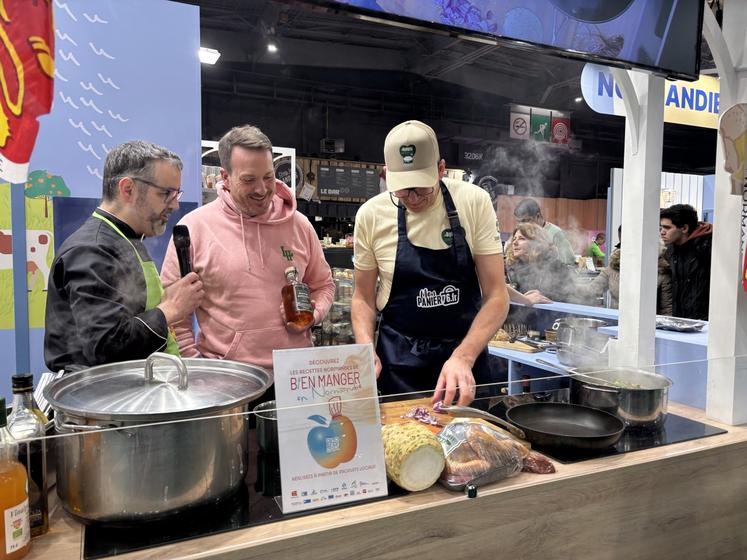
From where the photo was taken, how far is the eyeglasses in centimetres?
200

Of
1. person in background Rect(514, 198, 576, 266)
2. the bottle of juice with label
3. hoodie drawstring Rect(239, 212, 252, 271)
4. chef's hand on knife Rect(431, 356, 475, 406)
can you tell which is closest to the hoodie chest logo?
hoodie drawstring Rect(239, 212, 252, 271)

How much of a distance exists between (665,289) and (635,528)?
136 inches

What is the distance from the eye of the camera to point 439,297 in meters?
2.10

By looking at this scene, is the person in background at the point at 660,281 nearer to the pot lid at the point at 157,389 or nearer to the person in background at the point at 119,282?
the person in background at the point at 119,282

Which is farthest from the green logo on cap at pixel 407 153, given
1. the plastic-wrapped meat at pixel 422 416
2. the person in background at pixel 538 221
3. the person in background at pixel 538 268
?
the person in background at pixel 538 221

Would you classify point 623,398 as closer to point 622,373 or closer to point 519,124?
point 622,373

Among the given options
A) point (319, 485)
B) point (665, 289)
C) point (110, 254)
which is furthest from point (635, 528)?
point (665, 289)

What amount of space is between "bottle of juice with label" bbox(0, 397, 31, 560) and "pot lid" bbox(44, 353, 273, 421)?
0.10 metres

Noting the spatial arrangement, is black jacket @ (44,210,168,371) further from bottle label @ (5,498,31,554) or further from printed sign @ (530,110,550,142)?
printed sign @ (530,110,550,142)

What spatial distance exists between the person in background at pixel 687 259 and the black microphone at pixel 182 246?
369 cm

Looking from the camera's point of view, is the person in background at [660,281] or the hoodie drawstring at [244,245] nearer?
the hoodie drawstring at [244,245]

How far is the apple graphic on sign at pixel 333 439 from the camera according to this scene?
3.82 feet

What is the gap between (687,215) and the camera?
171 inches

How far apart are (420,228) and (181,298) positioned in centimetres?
89
